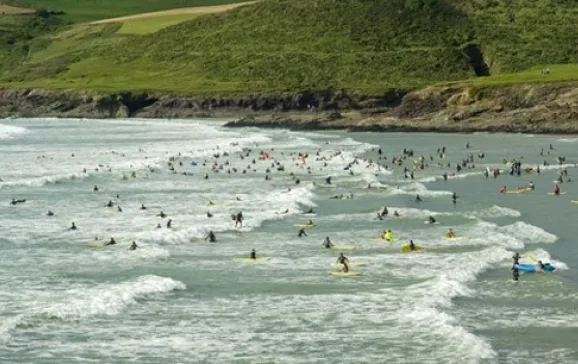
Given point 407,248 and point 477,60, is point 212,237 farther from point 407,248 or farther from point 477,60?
point 477,60

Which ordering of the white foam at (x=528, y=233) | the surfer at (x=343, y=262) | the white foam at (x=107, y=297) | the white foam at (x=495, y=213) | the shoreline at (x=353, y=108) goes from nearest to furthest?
the white foam at (x=107, y=297)
the surfer at (x=343, y=262)
the white foam at (x=528, y=233)
the white foam at (x=495, y=213)
the shoreline at (x=353, y=108)

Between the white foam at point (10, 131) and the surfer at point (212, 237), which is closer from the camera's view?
the surfer at point (212, 237)

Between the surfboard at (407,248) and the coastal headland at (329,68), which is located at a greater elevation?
the coastal headland at (329,68)

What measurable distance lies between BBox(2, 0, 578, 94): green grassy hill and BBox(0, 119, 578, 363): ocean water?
78.1 m

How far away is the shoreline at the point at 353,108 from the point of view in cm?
11856

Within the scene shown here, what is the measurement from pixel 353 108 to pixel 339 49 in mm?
25913

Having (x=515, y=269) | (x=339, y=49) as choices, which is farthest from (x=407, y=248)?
(x=339, y=49)

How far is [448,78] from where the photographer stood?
157m

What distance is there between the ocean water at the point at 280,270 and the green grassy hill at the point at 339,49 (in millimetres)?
78076

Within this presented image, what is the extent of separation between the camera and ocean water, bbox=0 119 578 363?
103 ft

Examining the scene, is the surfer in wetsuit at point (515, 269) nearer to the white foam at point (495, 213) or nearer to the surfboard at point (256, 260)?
the surfboard at point (256, 260)

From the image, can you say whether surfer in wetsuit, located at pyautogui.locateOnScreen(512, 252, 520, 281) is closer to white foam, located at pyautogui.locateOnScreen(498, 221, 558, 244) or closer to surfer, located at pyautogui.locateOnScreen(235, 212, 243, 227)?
white foam, located at pyautogui.locateOnScreen(498, 221, 558, 244)

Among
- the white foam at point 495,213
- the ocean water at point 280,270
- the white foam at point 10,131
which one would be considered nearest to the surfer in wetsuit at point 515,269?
the ocean water at point 280,270

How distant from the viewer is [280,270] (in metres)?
42.4
